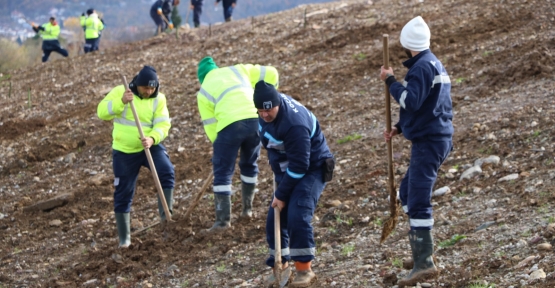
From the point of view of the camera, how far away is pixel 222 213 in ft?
24.5

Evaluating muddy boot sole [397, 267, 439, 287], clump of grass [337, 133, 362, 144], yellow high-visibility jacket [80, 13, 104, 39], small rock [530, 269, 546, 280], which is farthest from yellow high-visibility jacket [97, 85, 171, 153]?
yellow high-visibility jacket [80, 13, 104, 39]

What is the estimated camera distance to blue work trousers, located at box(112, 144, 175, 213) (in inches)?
295

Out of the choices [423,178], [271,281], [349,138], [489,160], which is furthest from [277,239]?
[349,138]

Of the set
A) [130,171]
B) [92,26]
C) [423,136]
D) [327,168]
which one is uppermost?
[92,26]

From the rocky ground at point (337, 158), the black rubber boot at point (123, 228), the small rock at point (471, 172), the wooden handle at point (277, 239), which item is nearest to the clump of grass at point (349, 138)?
the rocky ground at point (337, 158)

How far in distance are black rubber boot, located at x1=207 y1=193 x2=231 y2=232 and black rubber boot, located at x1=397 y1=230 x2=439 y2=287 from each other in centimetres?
256

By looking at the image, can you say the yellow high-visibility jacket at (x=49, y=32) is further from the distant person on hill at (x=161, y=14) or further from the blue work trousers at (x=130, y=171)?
the blue work trousers at (x=130, y=171)

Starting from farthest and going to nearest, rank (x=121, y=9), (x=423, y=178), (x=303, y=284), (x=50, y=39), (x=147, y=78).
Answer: (x=121, y=9), (x=50, y=39), (x=147, y=78), (x=303, y=284), (x=423, y=178)

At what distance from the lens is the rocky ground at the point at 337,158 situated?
6.09 m

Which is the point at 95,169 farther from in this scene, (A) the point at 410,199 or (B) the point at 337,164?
(A) the point at 410,199

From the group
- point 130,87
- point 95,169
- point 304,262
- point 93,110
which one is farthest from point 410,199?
point 93,110

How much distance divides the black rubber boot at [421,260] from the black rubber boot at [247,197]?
268 cm

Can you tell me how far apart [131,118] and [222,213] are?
50.5 inches

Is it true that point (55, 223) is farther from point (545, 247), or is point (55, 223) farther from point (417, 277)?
point (545, 247)
